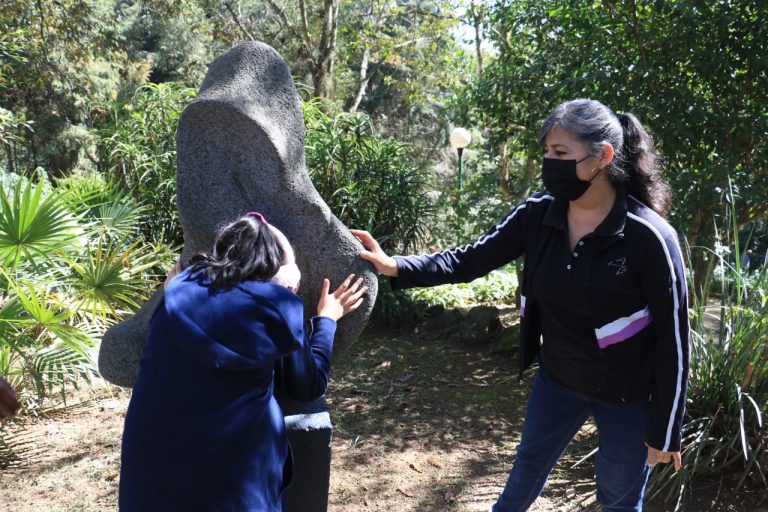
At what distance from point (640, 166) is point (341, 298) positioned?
1120 mm

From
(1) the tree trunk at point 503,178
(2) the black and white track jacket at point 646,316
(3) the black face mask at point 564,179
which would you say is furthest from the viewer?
(1) the tree trunk at point 503,178

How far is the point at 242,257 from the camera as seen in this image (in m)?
1.82

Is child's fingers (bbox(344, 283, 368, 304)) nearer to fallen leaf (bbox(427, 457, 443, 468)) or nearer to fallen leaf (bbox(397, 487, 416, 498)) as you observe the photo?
fallen leaf (bbox(397, 487, 416, 498))

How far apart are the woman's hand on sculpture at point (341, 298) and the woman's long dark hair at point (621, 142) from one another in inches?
33.3

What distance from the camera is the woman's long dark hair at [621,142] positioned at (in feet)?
7.31

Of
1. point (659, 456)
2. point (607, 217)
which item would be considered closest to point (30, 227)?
point (607, 217)

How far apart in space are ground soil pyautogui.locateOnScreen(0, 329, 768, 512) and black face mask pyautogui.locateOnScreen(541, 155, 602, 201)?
75.6 inches

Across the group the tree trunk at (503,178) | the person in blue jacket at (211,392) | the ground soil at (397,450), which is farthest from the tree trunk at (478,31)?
the person in blue jacket at (211,392)

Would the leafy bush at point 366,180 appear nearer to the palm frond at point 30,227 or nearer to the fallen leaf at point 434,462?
the fallen leaf at point 434,462

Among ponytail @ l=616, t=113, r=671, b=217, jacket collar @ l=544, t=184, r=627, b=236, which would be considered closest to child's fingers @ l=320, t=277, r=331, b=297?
jacket collar @ l=544, t=184, r=627, b=236

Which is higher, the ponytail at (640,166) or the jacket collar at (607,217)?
the ponytail at (640,166)

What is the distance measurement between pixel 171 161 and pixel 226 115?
15.3 feet

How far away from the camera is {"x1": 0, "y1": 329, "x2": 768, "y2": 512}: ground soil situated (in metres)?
3.57

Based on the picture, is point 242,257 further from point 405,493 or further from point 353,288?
point 405,493
